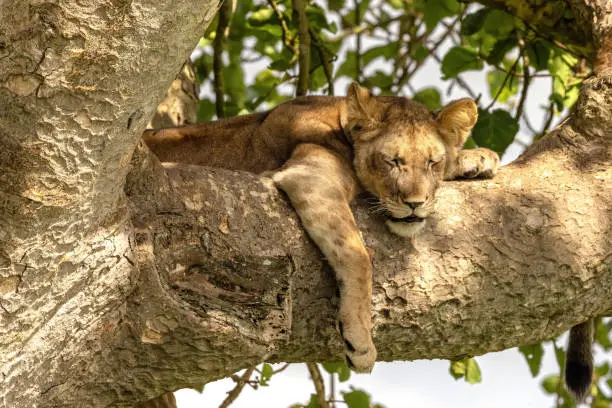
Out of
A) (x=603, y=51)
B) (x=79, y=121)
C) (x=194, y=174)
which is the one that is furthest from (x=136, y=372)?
(x=603, y=51)

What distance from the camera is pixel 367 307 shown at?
3441 millimetres

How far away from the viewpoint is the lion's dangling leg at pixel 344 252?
134 inches

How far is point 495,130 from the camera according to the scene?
4.94 meters

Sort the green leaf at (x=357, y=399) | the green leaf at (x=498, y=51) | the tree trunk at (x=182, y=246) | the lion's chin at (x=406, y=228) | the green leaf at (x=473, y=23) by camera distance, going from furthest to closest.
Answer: the green leaf at (x=498, y=51) → the green leaf at (x=473, y=23) → the green leaf at (x=357, y=399) → the lion's chin at (x=406, y=228) → the tree trunk at (x=182, y=246)

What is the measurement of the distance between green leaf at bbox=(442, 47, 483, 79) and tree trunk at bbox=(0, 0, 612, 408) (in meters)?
1.25

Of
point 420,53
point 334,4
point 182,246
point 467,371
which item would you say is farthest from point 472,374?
point 182,246

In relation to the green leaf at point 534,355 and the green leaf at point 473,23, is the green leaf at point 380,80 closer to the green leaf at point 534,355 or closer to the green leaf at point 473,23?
the green leaf at point 473,23

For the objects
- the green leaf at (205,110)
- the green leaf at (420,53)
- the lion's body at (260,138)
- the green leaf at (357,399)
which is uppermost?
the green leaf at (420,53)

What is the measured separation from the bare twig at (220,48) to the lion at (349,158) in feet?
3.13

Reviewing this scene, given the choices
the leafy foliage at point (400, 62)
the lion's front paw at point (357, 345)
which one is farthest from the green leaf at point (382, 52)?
the lion's front paw at point (357, 345)

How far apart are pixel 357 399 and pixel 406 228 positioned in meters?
1.29

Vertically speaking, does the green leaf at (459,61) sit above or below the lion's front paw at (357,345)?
above

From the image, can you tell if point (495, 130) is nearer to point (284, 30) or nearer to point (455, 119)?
point (455, 119)

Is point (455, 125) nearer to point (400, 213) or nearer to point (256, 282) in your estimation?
point (400, 213)
